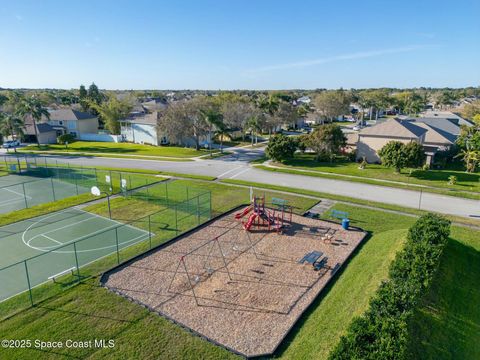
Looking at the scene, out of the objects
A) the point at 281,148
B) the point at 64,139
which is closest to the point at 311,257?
the point at 281,148

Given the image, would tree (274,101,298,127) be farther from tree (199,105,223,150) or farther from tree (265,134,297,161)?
tree (265,134,297,161)

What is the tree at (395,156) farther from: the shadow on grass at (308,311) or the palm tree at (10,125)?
the palm tree at (10,125)

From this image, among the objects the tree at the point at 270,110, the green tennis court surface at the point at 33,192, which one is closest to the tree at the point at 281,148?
the tree at the point at 270,110

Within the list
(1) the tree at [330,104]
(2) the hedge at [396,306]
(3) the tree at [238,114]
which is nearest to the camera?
(2) the hedge at [396,306]

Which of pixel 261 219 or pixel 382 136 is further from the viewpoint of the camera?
pixel 382 136

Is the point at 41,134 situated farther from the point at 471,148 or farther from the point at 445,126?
the point at 445,126

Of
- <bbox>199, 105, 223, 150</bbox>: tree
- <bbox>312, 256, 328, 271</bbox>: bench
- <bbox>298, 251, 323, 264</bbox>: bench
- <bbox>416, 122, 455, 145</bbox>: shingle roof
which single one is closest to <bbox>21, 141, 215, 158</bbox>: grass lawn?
<bbox>199, 105, 223, 150</bbox>: tree

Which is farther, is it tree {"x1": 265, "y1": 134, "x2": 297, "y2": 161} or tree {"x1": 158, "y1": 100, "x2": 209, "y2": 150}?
tree {"x1": 158, "y1": 100, "x2": 209, "y2": 150}
